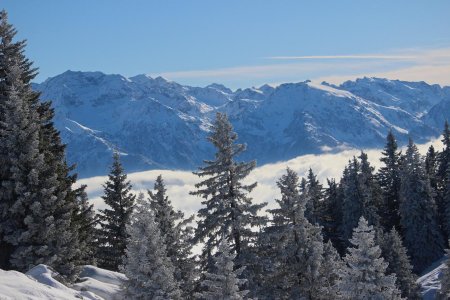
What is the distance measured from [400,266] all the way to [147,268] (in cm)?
3043

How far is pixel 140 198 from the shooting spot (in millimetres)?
26672

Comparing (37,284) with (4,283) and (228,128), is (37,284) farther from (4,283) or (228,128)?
(228,128)

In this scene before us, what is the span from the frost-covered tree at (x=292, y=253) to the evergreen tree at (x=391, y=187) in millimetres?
45002

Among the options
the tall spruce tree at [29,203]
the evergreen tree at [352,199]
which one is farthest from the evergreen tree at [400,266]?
the tall spruce tree at [29,203]

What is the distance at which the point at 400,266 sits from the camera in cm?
4659

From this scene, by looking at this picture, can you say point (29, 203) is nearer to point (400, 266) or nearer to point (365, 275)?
point (365, 275)

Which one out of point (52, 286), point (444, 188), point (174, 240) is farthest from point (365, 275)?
point (444, 188)

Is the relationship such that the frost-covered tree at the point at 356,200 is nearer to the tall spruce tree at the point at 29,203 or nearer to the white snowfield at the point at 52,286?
the white snowfield at the point at 52,286

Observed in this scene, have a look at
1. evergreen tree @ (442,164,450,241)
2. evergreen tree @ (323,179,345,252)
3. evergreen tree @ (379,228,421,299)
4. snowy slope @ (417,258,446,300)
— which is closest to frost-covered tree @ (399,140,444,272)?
evergreen tree @ (442,164,450,241)

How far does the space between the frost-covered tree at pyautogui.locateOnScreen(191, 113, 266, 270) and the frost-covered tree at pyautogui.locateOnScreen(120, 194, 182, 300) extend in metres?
4.47

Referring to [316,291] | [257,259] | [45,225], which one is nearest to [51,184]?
[45,225]

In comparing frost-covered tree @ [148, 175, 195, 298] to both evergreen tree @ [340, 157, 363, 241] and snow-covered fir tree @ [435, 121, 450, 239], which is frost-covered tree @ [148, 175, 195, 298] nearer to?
evergreen tree @ [340, 157, 363, 241]

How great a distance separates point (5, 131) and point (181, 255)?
1310 cm

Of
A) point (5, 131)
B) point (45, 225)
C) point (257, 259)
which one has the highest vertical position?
point (5, 131)
